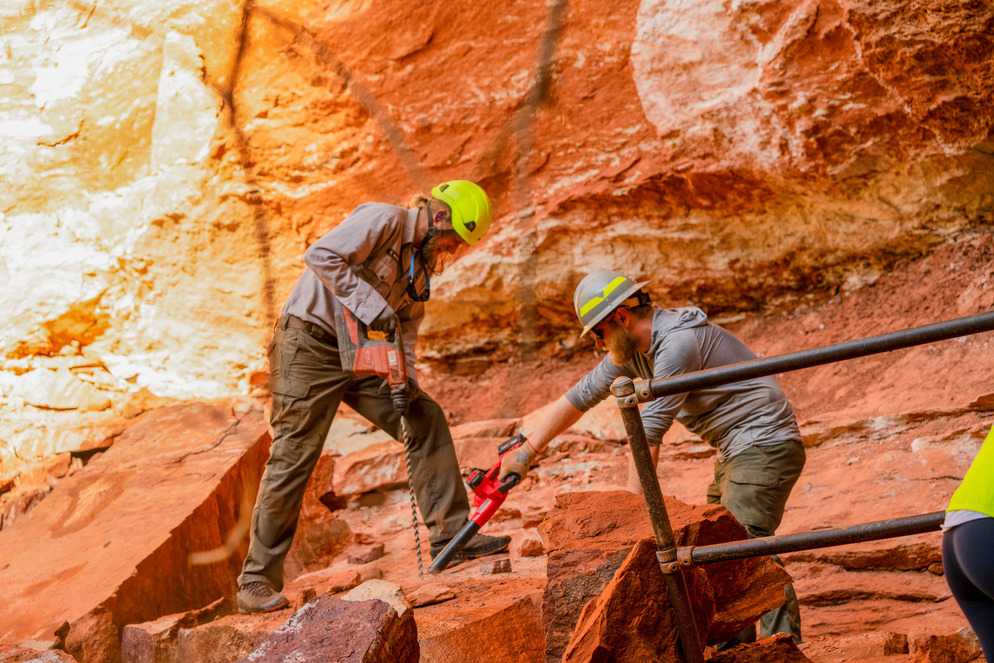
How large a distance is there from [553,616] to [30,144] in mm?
6068

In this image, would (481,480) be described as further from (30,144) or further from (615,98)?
(30,144)

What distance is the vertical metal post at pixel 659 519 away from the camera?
1.79 metres

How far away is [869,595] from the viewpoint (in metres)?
3.30

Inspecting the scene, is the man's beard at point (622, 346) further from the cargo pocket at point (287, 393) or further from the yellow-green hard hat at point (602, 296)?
the cargo pocket at point (287, 393)

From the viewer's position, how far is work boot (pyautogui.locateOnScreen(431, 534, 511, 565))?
3680mm

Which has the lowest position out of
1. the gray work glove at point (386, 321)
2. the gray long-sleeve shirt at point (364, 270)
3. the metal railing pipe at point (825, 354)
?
the metal railing pipe at point (825, 354)

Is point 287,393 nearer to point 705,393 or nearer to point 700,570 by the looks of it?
point 705,393

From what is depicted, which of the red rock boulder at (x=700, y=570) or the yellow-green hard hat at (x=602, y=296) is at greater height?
the yellow-green hard hat at (x=602, y=296)

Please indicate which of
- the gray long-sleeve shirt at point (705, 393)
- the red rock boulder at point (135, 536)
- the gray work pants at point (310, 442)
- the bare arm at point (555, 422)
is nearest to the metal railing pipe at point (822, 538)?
the gray long-sleeve shirt at point (705, 393)

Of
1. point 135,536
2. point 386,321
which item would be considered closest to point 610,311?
point 386,321

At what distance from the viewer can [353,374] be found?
3.70 metres

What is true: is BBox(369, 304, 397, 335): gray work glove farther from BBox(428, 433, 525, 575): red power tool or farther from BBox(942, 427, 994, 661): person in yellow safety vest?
BBox(942, 427, 994, 661): person in yellow safety vest

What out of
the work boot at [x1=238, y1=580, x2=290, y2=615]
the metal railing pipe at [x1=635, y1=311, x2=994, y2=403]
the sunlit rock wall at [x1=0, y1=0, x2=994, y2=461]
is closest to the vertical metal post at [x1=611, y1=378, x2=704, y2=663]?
the metal railing pipe at [x1=635, y1=311, x2=994, y2=403]

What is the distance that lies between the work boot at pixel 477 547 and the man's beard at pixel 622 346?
1.14m
